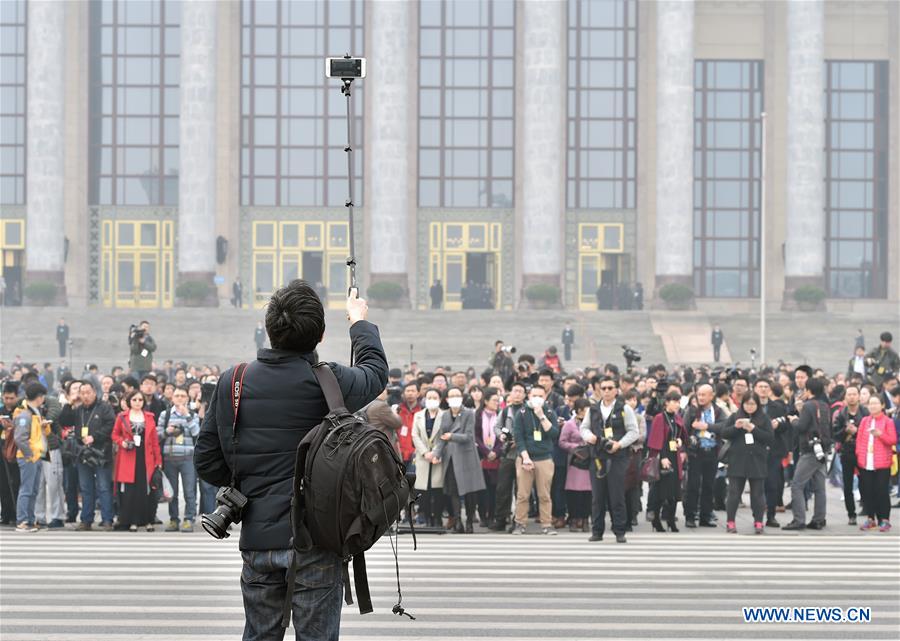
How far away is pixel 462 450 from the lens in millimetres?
17484

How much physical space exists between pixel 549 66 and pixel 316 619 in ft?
182

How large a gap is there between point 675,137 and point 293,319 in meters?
55.0

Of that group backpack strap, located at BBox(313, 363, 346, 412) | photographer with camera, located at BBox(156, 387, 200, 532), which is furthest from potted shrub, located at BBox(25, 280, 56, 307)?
backpack strap, located at BBox(313, 363, 346, 412)

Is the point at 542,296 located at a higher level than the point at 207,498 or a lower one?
higher

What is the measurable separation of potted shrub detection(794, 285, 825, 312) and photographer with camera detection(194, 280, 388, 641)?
5385 cm

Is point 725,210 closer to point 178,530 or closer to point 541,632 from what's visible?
point 178,530

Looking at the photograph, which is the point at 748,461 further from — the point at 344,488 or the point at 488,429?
the point at 344,488

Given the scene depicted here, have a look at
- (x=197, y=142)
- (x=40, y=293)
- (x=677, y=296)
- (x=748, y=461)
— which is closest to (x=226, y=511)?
(x=748, y=461)

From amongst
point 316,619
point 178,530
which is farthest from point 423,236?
point 316,619

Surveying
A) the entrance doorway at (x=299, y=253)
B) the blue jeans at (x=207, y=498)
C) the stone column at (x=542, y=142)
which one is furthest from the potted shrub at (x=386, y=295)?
the blue jeans at (x=207, y=498)

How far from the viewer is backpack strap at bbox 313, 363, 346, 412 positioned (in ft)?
19.2

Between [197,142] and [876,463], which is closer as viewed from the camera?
[876,463]

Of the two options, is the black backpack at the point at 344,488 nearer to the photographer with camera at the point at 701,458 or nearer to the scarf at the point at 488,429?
the scarf at the point at 488,429

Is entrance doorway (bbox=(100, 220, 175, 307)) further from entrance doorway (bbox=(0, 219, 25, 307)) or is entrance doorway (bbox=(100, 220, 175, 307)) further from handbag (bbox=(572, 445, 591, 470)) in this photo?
handbag (bbox=(572, 445, 591, 470))
